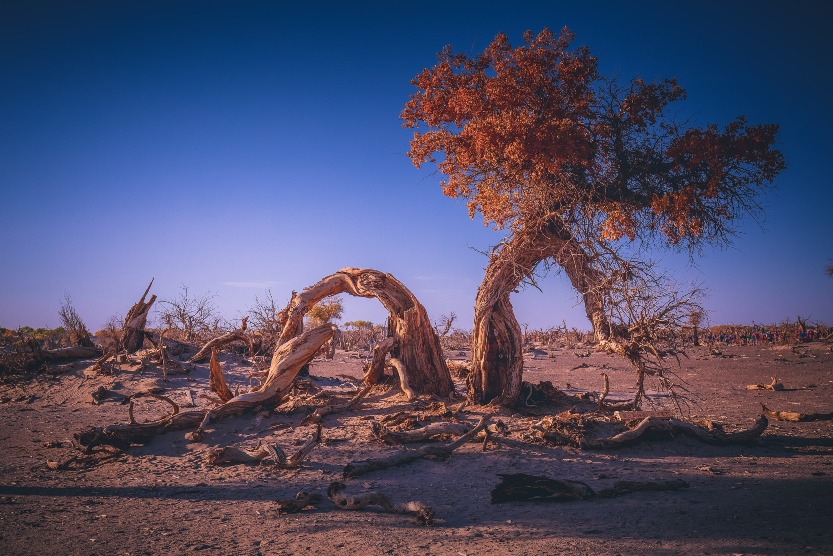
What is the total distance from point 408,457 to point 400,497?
46.2 inches

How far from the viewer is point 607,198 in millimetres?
9258

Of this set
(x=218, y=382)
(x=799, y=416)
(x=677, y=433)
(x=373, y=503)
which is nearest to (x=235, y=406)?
(x=218, y=382)

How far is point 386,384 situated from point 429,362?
1155 mm

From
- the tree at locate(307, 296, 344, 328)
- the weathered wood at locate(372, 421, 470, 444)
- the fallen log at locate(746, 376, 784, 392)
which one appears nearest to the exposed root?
the weathered wood at locate(372, 421, 470, 444)

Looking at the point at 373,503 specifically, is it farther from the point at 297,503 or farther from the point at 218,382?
the point at 218,382

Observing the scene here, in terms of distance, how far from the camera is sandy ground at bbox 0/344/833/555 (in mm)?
4168

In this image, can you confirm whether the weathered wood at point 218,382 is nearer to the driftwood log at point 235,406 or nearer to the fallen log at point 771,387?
the driftwood log at point 235,406

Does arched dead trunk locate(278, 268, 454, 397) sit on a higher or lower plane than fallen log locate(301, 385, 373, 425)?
higher

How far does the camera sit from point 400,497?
5.60 metres

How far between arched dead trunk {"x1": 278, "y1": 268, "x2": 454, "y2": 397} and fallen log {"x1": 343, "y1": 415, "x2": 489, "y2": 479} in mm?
2815

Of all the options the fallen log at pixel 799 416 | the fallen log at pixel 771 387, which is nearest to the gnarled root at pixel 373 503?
the fallen log at pixel 799 416

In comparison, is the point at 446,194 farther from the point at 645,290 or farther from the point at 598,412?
the point at 598,412

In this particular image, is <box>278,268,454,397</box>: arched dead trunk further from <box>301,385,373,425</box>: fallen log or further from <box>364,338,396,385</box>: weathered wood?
<box>301,385,373,425</box>: fallen log

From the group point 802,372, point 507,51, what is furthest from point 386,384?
point 802,372
